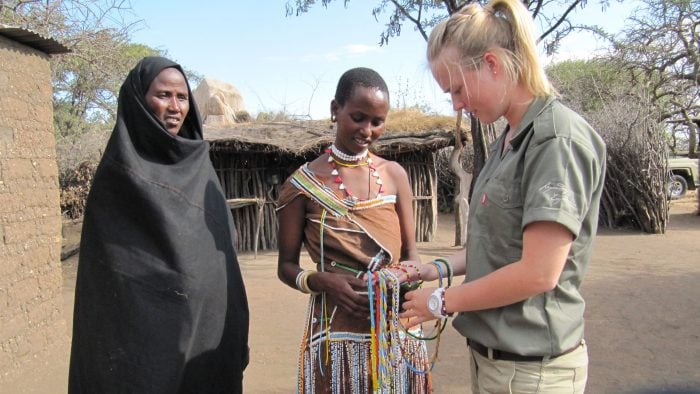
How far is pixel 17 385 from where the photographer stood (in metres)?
3.93

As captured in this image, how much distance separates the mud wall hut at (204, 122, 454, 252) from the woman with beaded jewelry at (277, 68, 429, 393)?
8596mm

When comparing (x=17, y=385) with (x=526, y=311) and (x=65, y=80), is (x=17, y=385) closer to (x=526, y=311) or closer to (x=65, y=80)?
(x=526, y=311)

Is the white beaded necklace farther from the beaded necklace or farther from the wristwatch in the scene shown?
the wristwatch

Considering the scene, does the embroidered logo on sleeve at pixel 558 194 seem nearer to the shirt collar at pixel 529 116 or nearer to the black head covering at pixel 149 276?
the shirt collar at pixel 529 116

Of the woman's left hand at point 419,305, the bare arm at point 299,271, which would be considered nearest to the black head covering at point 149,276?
the bare arm at point 299,271

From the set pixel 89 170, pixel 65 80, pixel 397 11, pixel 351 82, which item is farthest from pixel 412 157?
pixel 351 82

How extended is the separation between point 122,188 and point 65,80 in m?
14.3

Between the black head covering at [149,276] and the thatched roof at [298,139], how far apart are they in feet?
27.4

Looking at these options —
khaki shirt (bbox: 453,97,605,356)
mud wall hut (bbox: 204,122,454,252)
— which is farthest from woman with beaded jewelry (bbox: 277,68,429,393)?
mud wall hut (bbox: 204,122,454,252)

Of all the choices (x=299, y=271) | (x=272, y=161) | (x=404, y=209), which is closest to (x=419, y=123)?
(x=272, y=161)

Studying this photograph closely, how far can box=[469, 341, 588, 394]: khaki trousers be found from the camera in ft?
4.23

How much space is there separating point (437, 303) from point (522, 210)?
12.5 inches

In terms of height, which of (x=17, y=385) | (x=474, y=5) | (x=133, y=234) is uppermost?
(x=474, y=5)

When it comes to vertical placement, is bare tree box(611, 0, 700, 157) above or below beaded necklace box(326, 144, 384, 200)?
above
